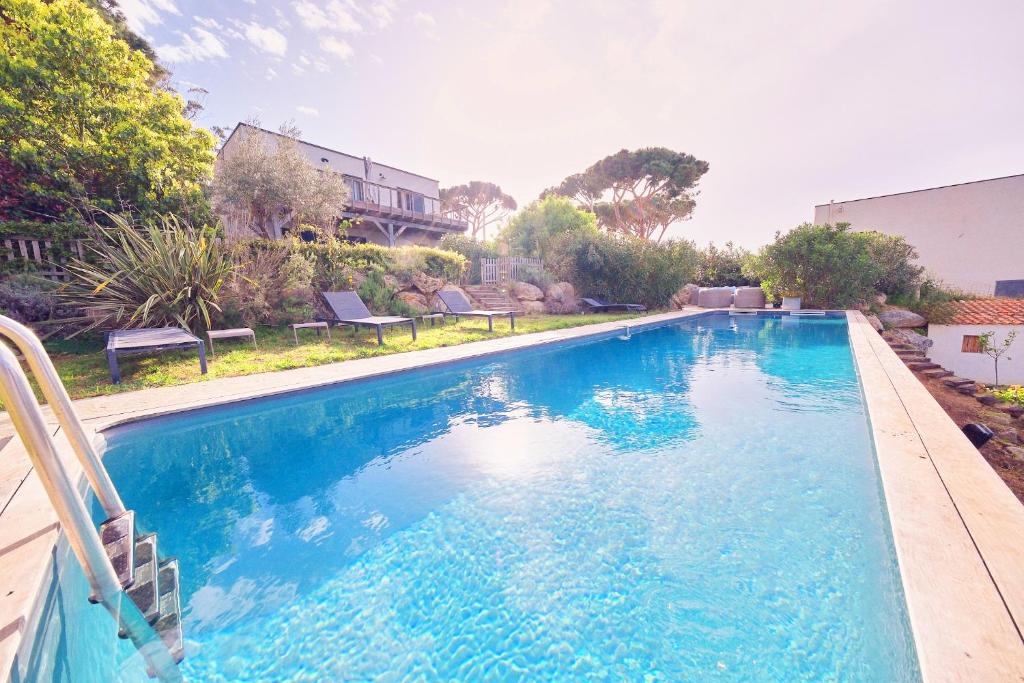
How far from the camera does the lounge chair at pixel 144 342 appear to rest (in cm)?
465

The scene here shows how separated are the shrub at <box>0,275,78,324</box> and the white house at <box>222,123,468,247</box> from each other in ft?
37.8

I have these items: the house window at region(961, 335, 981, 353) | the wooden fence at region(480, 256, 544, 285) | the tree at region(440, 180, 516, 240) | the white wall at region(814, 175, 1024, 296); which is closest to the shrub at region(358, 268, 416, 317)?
the wooden fence at region(480, 256, 544, 285)

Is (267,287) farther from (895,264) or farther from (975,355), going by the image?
(895,264)

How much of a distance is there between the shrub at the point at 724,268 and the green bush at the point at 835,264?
5.10 m

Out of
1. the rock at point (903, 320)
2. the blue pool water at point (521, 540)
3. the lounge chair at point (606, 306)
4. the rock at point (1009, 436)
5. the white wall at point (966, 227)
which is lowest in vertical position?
the rock at point (1009, 436)

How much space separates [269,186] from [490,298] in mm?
A: 7114

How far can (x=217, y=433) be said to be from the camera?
12.6ft

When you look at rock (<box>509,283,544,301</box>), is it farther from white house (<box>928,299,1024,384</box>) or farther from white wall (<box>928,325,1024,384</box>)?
white house (<box>928,299,1024,384</box>)

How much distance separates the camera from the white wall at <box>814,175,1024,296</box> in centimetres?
1769

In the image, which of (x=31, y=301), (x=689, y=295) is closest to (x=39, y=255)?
(x=31, y=301)

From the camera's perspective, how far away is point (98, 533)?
5.61 feet

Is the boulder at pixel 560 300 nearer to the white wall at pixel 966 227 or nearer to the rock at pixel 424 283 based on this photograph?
the rock at pixel 424 283

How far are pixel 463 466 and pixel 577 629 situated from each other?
1.70 metres

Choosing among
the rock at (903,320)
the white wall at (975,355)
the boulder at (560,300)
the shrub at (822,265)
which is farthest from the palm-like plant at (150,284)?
the white wall at (975,355)
